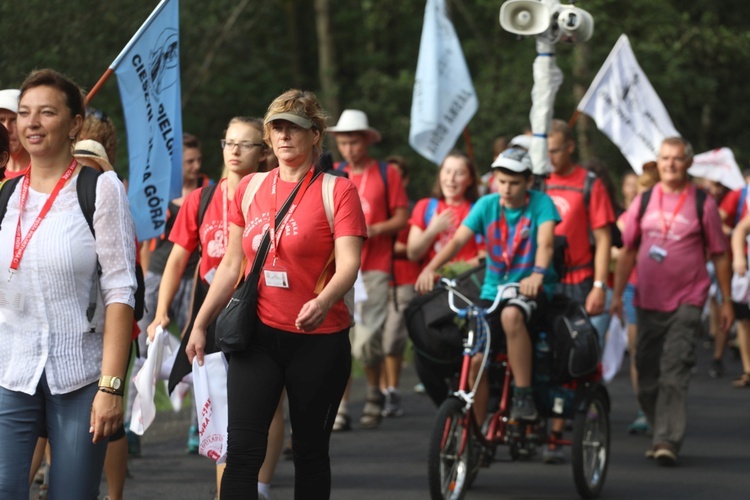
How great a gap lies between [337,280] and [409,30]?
90.9 feet

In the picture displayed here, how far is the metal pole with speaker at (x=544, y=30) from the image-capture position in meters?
9.84

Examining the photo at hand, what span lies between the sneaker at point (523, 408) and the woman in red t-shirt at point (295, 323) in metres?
2.35

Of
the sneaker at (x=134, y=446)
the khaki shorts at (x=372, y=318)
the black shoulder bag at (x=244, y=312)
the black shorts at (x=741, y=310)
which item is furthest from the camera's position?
the black shorts at (x=741, y=310)

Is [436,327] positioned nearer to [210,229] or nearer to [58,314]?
[210,229]

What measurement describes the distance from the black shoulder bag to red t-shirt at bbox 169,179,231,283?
49.3 inches

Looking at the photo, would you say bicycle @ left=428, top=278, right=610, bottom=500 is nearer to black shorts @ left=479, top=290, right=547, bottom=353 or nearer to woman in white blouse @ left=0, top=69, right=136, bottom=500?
black shorts @ left=479, top=290, right=547, bottom=353

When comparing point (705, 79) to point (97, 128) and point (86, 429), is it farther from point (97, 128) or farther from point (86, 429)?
point (86, 429)

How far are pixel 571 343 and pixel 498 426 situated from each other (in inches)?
24.2

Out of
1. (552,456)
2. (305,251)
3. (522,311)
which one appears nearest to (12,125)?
(305,251)

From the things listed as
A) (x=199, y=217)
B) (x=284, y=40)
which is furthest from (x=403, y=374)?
(x=284, y=40)

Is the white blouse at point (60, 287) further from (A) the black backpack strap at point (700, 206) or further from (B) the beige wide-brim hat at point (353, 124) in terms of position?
(B) the beige wide-brim hat at point (353, 124)

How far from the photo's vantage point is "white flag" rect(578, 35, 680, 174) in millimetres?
12641

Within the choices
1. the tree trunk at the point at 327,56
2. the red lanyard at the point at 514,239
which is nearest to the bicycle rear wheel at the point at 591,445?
the red lanyard at the point at 514,239

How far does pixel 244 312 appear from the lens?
552 centimetres
